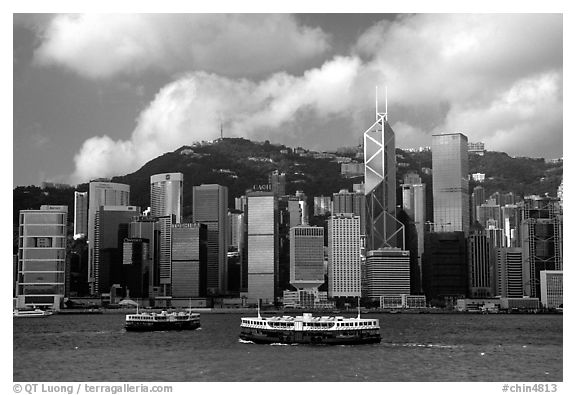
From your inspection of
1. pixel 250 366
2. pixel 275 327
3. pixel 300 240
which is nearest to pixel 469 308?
pixel 300 240

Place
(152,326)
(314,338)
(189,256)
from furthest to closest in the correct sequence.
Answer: (189,256) → (152,326) → (314,338)

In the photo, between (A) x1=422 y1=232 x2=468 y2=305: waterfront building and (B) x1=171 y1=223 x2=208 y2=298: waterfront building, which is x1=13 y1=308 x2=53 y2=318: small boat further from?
(A) x1=422 y1=232 x2=468 y2=305: waterfront building

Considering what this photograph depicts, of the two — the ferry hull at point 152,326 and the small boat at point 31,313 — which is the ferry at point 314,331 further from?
the small boat at point 31,313

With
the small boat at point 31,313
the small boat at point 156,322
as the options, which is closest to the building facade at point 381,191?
the small boat at point 31,313

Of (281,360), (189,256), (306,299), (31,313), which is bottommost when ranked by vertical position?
(306,299)

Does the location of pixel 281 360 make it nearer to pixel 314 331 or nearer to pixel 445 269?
pixel 314 331

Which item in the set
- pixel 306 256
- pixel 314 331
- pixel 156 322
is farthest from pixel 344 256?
pixel 314 331
